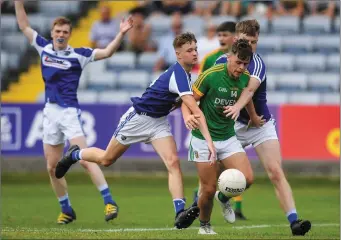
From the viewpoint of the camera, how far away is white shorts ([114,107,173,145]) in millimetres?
11965

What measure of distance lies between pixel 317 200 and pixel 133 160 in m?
5.40

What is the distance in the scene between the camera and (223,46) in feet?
48.0

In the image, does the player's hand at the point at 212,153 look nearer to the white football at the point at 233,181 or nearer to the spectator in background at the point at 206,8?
the white football at the point at 233,181

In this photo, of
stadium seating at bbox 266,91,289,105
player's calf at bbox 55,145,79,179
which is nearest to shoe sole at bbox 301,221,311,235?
player's calf at bbox 55,145,79,179

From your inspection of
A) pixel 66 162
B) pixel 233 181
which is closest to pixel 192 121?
pixel 233 181

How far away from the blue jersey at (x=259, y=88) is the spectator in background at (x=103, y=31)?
1263cm

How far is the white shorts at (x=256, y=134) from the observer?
40.0 ft

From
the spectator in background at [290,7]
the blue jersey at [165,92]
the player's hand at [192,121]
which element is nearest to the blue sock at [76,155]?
the blue jersey at [165,92]

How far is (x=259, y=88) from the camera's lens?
39.8 ft

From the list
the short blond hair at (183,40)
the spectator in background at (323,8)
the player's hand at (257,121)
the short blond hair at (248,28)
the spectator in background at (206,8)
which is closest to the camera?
the short blond hair at (183,40)

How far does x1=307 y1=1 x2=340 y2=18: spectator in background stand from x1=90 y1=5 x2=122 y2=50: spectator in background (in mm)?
5578

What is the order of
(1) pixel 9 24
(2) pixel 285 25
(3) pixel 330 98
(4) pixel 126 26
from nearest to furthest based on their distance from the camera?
(4) pixel 126 26 → (3) pixel 330 98 → (2) pixel 285 25 → (1) pixel 9 24

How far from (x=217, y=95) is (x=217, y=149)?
2.14 ft

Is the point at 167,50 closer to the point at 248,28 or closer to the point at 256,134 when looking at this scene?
the point at 256,134
